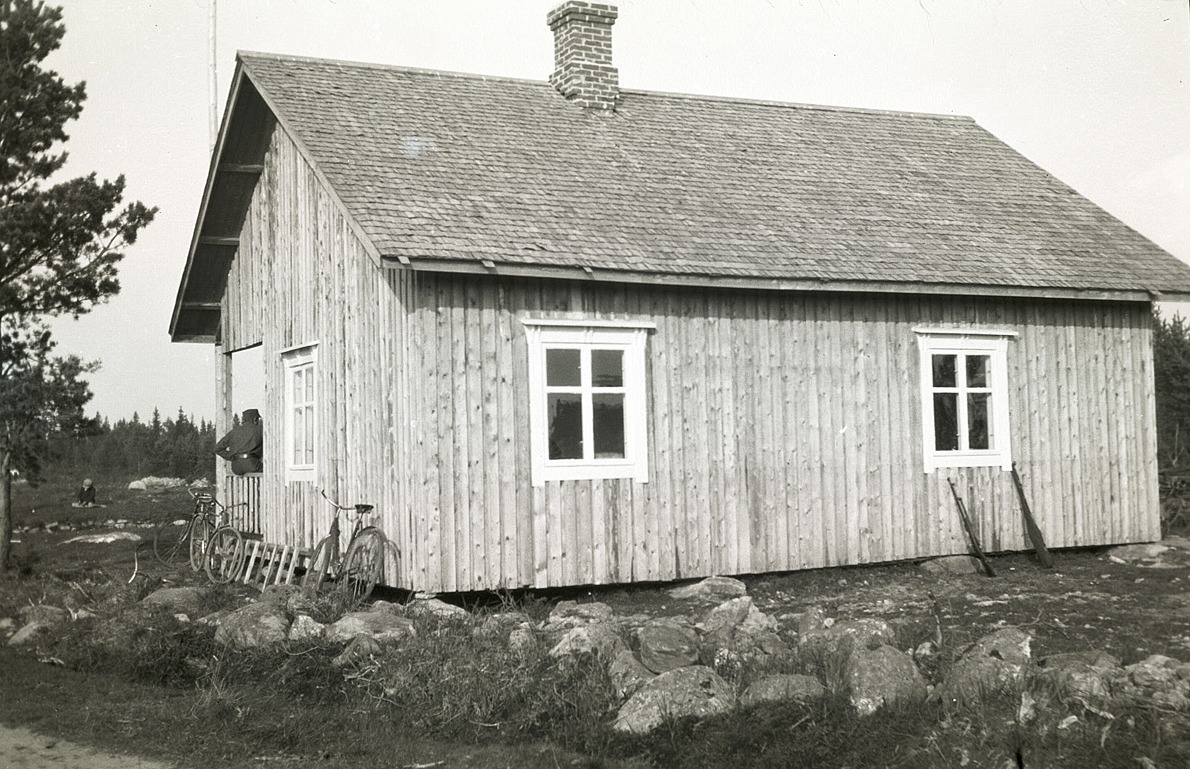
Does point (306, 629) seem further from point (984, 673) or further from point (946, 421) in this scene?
point (946, 421)

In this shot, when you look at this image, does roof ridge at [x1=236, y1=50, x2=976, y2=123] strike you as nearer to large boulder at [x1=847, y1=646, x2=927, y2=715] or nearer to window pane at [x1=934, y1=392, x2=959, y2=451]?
window pane at [x1=934, y1=392, x2=959, y2=451]

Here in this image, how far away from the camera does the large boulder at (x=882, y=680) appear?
25.0 feet

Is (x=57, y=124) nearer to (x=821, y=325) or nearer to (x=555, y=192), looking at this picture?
(x=555, y=192)

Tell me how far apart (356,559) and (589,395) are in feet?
10.2

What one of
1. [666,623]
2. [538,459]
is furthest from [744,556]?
[666,623]

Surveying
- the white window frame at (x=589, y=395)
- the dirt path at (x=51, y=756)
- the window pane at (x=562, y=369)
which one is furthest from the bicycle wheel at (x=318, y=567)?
the dirt path at (x=51, y=756)

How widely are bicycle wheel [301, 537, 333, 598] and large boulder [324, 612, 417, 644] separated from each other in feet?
7.12

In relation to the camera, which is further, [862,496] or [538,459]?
[862,496]

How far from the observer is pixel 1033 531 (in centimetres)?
1578

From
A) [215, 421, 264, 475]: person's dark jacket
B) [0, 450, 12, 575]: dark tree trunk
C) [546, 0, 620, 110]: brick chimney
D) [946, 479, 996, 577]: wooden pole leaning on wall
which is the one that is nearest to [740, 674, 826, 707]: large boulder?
[946, 479, 996, 577]: wooden pole leaning on wall

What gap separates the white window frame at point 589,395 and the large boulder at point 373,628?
2.82 meters

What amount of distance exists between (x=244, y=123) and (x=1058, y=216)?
457 inches

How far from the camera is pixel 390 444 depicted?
42.8ft

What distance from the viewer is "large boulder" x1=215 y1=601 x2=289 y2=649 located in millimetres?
10648
